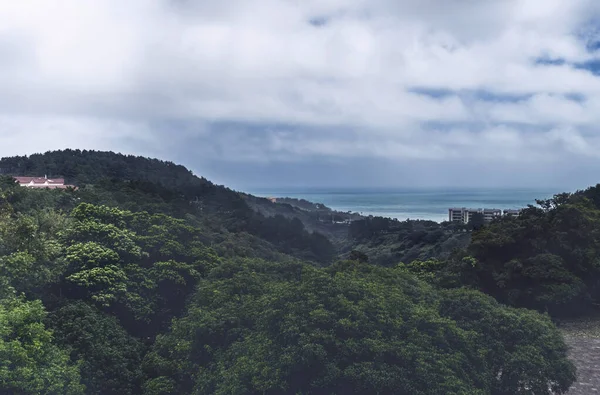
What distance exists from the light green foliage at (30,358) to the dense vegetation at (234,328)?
0.10 ft

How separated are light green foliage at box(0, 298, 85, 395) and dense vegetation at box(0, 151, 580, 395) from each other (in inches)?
1.2

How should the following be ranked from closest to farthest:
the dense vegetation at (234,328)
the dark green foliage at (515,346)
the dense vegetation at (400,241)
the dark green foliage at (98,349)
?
1. the dense vegetation at (234,328)
2. the dark green foliage at (515,346)
3. the dark green foliage at (98,349)
4. the dense vegetation at (400,241)

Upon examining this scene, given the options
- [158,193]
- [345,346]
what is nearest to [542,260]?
[345,346]

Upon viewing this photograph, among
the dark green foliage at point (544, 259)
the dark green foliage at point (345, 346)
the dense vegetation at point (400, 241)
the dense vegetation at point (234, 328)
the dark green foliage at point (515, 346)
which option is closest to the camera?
the dark green foliage at point (345, 346)

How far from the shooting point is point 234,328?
11883 mm

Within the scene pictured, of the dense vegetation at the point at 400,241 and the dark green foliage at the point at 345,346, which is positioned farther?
the dense vegetation at the point at 400,241

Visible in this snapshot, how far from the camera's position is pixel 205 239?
24.2 metres

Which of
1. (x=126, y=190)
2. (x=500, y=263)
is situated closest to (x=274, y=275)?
(x=500, y=263)

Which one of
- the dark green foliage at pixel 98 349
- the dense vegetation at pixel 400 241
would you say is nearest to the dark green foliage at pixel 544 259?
the dense vegetation at pixel 400 241

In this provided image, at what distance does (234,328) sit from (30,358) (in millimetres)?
4345

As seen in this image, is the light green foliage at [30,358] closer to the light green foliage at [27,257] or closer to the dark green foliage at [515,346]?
the light green foliage at [27,257]

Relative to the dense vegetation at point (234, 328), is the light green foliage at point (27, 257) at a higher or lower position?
higher

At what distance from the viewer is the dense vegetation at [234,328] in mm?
9484

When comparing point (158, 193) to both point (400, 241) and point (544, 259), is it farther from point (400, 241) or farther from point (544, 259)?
point (544, 259)
